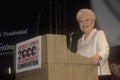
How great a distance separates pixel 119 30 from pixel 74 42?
0.81 metres

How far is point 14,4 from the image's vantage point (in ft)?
18.2

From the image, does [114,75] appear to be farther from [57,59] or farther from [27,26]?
[27,26]

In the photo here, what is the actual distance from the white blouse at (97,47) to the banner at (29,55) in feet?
1.87

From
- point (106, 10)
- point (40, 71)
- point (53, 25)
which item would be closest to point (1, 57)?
point (53, 25)

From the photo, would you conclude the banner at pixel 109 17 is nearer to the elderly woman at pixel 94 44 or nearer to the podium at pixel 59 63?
the elderly woman at pixel 94 44

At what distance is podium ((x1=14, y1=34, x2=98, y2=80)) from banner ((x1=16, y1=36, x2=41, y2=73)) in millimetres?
48

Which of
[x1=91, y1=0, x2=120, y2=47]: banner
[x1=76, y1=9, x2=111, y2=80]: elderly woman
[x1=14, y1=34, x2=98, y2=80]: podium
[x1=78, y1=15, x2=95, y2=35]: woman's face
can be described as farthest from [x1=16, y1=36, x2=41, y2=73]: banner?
[x1=91, y1=0, x2=120, y2=47]: banner

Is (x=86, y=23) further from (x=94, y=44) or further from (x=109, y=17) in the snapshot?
(x=109, y=17)

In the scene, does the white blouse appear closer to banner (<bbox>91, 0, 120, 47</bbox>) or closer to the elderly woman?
the elderly woman

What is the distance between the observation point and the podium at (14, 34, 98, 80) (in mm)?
2576

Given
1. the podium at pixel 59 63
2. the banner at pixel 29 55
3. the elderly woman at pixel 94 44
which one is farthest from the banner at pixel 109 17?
the banner at pixel 29 55

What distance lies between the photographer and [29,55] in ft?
9.07

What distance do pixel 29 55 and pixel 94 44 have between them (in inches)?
25.5

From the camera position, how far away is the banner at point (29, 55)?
2.67m
